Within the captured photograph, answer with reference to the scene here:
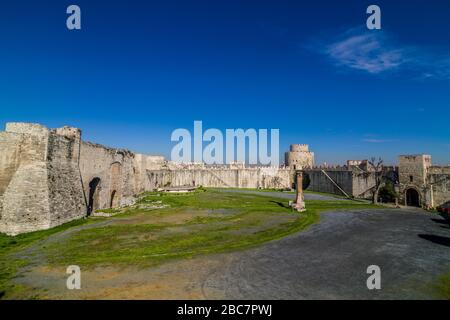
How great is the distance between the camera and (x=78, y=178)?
21.3m

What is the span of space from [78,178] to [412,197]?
3166 cm

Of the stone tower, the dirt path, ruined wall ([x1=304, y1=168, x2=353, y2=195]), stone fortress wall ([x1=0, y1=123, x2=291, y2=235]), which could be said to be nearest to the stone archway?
ruined wall ([x1=304, y1=168, x2=353, y2=195])

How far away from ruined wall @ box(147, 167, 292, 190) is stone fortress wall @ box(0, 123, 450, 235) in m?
3.32

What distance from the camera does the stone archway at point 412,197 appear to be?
28.1m

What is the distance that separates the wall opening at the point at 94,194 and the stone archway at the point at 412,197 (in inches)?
1229

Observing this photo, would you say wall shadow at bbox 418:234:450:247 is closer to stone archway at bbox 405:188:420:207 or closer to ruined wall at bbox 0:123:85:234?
stone archway at bbox 405:188:420:207

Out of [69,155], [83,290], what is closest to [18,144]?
[69,155]

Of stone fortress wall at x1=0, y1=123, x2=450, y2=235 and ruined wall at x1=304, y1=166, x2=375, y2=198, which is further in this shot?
ruined wall at x1=304, y1=166, x2=375, y2=198

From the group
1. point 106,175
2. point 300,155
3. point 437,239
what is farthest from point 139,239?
point 300,155

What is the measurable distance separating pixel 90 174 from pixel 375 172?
30976 millimetres

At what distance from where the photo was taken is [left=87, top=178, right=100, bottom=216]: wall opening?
25.4 meters

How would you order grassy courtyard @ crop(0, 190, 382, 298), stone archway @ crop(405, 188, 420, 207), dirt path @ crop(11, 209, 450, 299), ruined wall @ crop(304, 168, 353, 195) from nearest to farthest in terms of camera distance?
dirt path @ crop(11, 209, 450, 299)
grassy courtyard @ crop(0, 190, 382, 298)
stone archway @ crop(405, 188, 420, 207)
ruined wall @ crop(304, 168, 353, 195)
